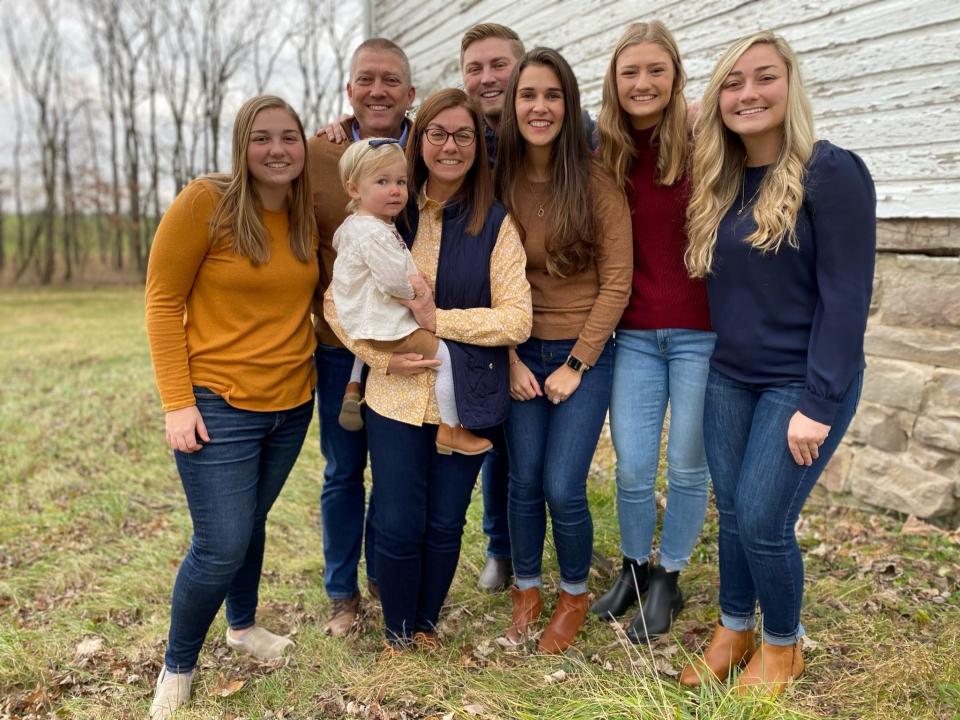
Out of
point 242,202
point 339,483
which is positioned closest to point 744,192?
point 242,202

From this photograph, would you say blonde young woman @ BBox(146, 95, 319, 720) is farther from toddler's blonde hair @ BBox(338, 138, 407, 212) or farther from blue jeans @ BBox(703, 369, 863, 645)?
blue jeans @ BBox(703, 369, 863, 645)

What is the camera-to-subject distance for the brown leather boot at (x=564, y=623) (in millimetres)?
3055

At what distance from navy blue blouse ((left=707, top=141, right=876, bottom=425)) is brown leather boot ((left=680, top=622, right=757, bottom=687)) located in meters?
1.02

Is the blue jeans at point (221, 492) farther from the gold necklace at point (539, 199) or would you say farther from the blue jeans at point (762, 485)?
the blue jeans at point (762, 485)

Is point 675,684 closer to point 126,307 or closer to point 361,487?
point 361,487

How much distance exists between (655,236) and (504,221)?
0.62 metres

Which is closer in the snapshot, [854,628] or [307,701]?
[307,701]

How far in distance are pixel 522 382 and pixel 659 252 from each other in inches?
29.6

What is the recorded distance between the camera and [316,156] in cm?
320

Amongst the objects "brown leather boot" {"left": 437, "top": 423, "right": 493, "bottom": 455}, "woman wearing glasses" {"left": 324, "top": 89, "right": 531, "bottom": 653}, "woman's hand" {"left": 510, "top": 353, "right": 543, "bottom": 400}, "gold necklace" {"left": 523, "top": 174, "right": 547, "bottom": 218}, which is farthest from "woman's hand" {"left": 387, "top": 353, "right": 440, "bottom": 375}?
"gold necklace" {"left": 523, "top": 174, "right": 547, "bottom": 218}

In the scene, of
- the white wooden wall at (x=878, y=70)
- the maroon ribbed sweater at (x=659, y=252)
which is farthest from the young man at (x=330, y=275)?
the white wooden wall at (x=878, y=70)

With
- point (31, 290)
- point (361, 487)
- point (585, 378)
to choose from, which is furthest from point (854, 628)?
point (31, 290)

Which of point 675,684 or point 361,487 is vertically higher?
point 361,487

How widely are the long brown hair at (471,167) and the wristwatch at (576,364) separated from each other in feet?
2.03
